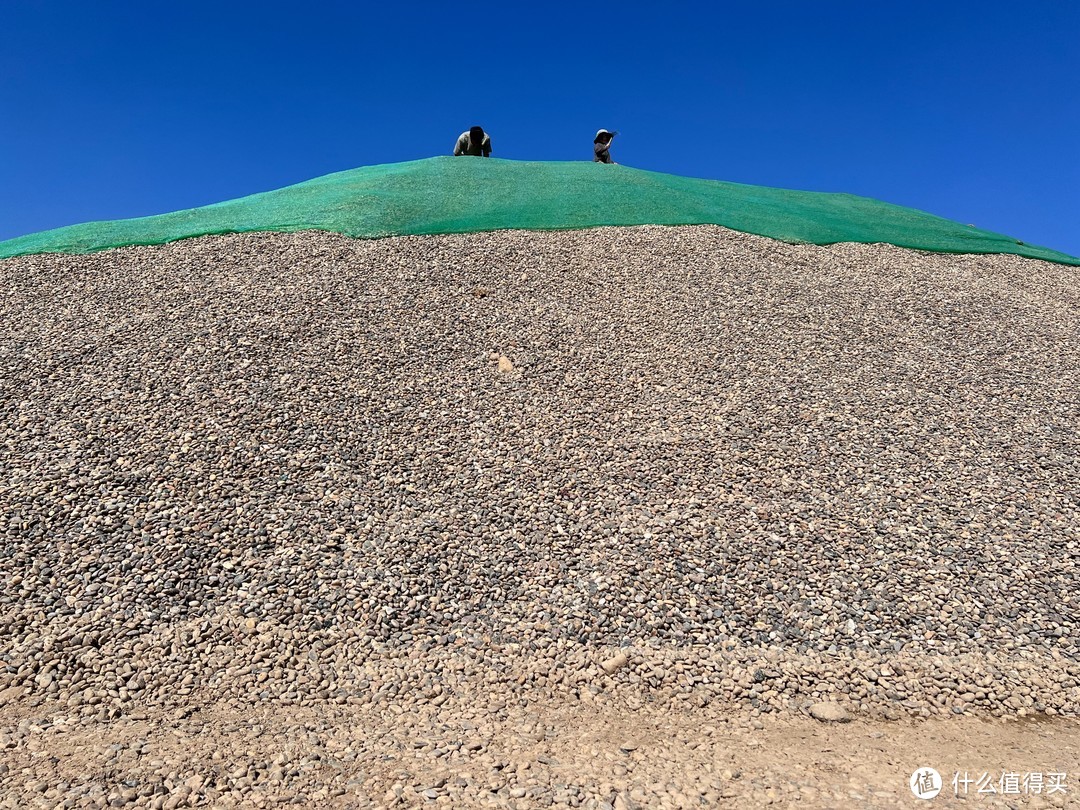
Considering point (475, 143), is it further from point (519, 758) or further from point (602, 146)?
point (519, 758)

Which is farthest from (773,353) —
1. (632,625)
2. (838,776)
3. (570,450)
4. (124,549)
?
(124,549)

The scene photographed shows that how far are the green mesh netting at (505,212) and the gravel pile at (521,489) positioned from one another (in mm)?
1393

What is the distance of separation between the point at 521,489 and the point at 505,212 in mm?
6843

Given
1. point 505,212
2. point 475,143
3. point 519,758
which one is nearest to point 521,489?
point 519,758

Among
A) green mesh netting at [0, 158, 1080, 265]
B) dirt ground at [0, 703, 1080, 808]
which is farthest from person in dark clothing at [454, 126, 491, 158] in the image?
dirt ground at [0, 703, 1080, 808]

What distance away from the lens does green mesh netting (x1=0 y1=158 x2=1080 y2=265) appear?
10359 millimetres

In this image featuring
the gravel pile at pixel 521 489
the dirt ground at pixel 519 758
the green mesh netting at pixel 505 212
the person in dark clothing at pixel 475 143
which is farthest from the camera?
the person in dark clothing at pixel 475 143

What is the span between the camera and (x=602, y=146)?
15.9m

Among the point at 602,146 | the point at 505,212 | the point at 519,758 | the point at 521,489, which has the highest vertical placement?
the point at 602,146

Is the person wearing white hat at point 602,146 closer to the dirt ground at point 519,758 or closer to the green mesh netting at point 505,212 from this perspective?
the green mesh netting at point 505,212

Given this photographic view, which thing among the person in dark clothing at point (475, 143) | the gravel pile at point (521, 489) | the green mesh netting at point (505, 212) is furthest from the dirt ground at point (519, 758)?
the person in dark clothing at point (475, 143)

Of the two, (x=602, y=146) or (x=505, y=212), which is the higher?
(x=602, y=146)

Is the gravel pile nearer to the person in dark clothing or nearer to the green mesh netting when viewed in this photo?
the green mesh netting

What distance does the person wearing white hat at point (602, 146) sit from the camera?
1578 centimetres
